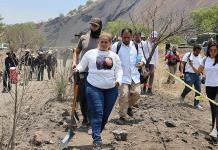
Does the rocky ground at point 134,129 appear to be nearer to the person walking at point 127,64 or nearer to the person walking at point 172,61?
the person walking at point 127,64

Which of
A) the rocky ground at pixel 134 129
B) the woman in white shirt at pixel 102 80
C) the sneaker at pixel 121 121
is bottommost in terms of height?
the rocky ground at pixel 134 129

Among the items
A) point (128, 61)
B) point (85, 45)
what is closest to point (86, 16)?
point (128, 61)

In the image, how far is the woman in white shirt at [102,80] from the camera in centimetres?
692

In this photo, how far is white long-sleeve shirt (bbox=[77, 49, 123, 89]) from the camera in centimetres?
700

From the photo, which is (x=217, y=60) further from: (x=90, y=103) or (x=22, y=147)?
(x=22, y=147)

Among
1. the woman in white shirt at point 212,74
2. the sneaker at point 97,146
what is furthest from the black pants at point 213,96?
the sneaker at point 97,146

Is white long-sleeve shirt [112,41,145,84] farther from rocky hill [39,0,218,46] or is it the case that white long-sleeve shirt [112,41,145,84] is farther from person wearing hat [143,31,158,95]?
rocky hill [39,0,218,46]

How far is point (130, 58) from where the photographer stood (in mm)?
8758

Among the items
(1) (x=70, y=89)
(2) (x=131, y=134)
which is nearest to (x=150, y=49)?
(1) (x=70, y=89)

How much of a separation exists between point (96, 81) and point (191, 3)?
347 feet

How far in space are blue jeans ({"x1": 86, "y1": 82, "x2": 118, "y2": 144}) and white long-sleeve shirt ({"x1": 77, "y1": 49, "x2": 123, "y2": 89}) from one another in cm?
8

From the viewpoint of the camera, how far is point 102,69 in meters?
7.02

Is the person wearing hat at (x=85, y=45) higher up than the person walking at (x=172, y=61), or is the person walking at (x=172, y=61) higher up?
the person wearing hat at (x=85, y=45)

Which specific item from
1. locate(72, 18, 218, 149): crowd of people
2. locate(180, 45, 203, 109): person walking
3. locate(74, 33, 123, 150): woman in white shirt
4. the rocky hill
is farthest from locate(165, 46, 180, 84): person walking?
the rocky hill
